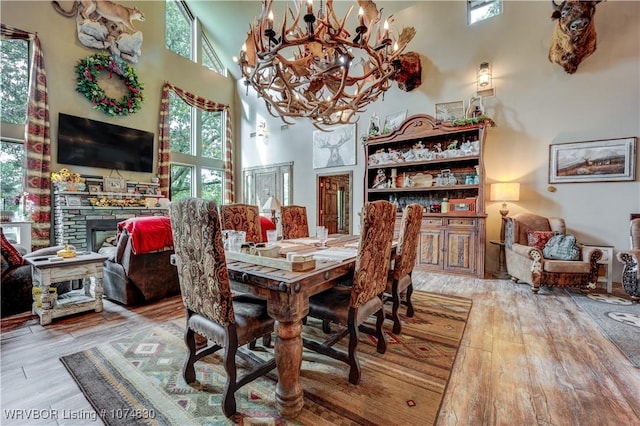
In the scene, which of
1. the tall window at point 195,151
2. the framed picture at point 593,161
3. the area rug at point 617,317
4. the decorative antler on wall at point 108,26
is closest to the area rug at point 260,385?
the area rug at point 617,317

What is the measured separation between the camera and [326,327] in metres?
2.40

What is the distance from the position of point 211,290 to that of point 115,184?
18.4 feet

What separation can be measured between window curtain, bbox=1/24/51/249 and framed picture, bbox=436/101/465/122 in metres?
6.75

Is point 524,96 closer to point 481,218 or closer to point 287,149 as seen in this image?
point 481,218

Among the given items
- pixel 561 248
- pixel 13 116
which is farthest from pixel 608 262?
pixel 13 116

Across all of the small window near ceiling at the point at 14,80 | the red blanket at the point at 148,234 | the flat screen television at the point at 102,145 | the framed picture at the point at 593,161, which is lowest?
the red blanket at the point at 148,234

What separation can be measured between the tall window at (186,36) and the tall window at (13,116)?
281 cm

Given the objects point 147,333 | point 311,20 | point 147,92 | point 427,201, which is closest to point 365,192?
point 427,201

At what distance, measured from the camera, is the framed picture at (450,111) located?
15.8 feet

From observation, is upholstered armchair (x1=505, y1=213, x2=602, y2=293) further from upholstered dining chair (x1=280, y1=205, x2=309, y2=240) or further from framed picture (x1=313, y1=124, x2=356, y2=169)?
framed picture (x1=313, y1=124, x2=356, y2=169)

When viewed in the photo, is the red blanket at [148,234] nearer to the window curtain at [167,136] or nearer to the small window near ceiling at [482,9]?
the window curtain at [167,136]

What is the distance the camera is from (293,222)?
3432 mm

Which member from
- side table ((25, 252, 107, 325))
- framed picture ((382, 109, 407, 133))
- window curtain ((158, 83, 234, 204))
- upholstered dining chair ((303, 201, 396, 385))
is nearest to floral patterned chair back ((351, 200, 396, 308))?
upholstered dining chair ((303, 201, 396, 385))

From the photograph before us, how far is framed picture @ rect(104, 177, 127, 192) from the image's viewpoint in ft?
18.1
